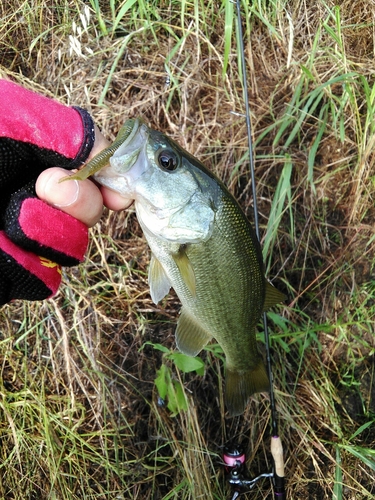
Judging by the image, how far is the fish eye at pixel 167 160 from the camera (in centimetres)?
150

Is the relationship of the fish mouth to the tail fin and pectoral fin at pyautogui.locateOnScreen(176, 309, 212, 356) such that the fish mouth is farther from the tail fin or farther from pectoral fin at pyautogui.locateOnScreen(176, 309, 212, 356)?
the tail fin

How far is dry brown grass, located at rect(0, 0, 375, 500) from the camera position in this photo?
250cm

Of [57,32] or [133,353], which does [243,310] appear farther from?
[57,32]

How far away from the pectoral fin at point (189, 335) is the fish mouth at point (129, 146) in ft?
2.27

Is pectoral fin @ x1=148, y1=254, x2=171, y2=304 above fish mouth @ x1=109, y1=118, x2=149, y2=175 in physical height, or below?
Answer: below

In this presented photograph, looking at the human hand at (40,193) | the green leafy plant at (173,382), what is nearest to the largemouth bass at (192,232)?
the human hand at (40,193)

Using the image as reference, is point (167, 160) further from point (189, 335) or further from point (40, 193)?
point (189, 335)

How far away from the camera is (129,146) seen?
1420 mm

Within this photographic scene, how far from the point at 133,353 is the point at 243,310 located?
1052mm

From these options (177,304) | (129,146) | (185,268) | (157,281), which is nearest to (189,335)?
(157,281)

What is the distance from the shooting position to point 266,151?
2607mm

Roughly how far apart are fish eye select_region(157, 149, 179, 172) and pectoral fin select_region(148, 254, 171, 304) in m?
0.37

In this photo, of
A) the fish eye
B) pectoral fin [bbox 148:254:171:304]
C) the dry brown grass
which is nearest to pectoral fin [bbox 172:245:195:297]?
pectoral fin [bbox 148:254:171:304]

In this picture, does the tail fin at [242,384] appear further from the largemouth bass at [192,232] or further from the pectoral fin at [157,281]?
the pectoral fin at [157,281]
